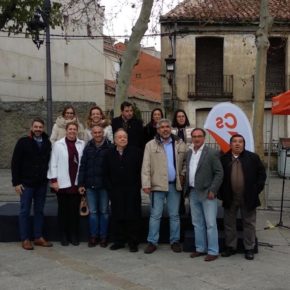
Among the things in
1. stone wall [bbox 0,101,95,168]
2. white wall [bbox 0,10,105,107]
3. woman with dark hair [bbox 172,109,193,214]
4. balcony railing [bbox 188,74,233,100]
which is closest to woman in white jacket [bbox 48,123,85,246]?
woman with dark hair [bbox 172,109,193,214]

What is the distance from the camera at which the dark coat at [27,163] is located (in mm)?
7406

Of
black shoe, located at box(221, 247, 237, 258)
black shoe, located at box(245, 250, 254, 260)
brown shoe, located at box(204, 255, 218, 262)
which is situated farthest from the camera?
black shoe, located at box(221, 247, 237, 258)

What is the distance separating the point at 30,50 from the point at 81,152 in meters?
22.4

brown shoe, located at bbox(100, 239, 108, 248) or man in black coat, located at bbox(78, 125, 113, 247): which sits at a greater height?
man in black coat, located at bbox(78, 125, 113, 247)

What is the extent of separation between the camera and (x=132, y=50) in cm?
1143

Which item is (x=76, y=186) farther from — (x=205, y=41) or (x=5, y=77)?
(x=5, y=77)

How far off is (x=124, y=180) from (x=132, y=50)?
4817mm

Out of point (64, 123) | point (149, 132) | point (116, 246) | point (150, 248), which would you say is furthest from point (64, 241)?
point (149, 132)

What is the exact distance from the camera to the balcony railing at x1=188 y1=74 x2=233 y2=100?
23.2m

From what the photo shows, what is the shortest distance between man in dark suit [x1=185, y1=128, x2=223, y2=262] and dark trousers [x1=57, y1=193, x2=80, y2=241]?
1.68 meters

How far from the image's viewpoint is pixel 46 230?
313 inches

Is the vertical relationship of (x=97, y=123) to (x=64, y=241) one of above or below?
above

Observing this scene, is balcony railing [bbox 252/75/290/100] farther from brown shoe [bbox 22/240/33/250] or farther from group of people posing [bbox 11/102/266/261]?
brown shoe [bbox 22/240/33/250]

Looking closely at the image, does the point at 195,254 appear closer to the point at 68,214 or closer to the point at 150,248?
the point at 150,248
